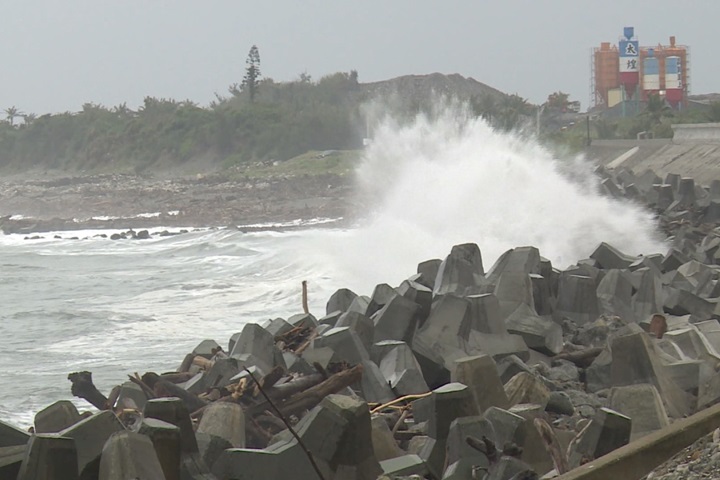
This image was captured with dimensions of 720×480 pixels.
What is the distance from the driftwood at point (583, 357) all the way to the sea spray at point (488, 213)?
6.49 metres

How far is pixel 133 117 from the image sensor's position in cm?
8094

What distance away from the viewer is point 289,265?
19.5 m

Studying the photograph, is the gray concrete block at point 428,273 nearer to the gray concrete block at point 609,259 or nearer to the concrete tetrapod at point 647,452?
the gray concrete block at point 609,259

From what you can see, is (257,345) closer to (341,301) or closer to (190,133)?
(341,301)

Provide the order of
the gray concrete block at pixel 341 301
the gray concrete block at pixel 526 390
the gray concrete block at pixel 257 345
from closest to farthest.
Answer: the gray concrete block at pixel 526 390, the gray concrete block at pixel 257 345, the gray concrete block at pixel 341 301

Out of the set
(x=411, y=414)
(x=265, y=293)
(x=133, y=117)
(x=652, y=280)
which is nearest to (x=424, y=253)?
(x=265, y=293)

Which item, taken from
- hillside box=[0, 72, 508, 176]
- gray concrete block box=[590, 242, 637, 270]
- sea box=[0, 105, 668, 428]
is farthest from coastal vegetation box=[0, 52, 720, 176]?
gray concrete block box=[590, 242, 637, 270]

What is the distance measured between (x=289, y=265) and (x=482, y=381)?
47.6 ft

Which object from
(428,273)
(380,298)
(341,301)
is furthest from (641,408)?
(428,273)

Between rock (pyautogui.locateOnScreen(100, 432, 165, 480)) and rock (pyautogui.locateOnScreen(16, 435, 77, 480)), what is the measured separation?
0.11 m

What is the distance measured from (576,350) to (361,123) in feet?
217

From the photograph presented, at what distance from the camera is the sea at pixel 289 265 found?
36.9ft

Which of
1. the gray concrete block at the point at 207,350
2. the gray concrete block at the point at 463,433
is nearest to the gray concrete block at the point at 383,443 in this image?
the gray concrete block at the point at 463,433

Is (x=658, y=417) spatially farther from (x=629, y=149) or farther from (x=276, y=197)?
(x=276, y=197)
